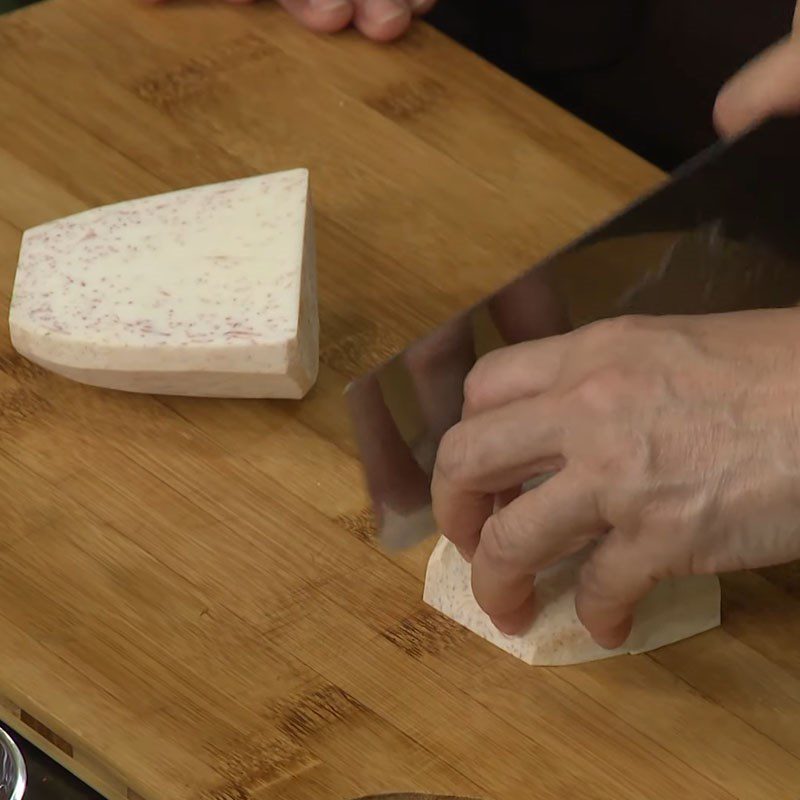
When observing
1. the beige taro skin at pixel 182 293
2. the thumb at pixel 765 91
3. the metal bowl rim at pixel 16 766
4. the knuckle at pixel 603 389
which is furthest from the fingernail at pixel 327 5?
the metal bowl rim at pixel 16 766

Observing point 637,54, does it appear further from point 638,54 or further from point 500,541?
point 500,541

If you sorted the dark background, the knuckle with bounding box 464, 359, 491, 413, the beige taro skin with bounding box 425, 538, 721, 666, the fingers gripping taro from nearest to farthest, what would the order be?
the fingers gripping taro < the knuckle with bounding box 464, 359, 491, 413 < the beige taro skin with bounding box 425, 538, 721, 666 < the dark background

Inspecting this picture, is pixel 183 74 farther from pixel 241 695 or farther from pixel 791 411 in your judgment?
pixel 791 411

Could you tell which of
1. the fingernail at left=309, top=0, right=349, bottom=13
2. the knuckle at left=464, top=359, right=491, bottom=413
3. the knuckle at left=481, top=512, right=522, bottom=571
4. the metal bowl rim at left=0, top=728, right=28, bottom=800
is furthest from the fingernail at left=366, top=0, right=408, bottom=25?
A: the metal bowl rim at left=0, top=728, right=28, bottom=800

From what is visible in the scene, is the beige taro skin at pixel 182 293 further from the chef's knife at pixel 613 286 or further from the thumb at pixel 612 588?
the thumb at pixel 612 588

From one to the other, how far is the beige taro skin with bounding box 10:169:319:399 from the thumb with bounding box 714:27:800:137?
487 mm

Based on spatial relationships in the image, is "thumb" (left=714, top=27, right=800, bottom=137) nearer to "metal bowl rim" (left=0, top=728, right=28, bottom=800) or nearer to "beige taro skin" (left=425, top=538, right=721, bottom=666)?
"beige taro skin" (left=425, top=538, right=721, bottom=666)

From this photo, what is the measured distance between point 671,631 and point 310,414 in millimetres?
464

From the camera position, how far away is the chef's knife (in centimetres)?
138

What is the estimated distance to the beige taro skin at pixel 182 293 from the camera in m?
1.51

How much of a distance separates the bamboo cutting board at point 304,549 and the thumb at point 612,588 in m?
0.06

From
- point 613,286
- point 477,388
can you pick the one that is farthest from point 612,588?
point 613,286

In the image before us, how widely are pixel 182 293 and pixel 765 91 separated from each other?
0.67 m

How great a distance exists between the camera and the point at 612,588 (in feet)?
4.29
